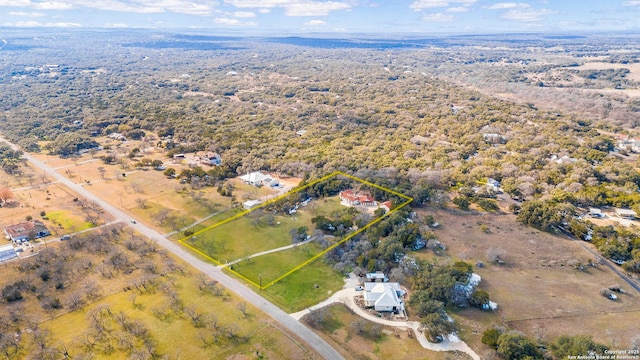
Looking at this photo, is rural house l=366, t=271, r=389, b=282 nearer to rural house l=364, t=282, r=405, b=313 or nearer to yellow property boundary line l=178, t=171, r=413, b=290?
rural house l=364, t=282, r=405, b=313

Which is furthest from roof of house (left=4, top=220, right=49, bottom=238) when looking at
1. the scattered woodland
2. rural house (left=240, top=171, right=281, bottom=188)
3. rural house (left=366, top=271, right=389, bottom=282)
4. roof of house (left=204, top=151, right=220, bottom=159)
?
rural house (left=366, top=271, right=389, bottom=282)

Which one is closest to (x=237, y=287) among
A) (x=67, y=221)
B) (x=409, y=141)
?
(x=67, y=221)

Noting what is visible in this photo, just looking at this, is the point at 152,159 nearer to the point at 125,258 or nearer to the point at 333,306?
the point at 125,258

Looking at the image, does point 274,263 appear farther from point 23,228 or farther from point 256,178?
point 23,228

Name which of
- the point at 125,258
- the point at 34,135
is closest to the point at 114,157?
the point at 34,135

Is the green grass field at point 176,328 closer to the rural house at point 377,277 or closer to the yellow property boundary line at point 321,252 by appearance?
the yellow property boundary line at point 321,252
